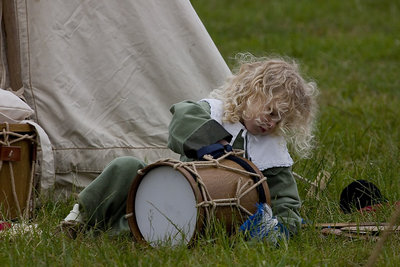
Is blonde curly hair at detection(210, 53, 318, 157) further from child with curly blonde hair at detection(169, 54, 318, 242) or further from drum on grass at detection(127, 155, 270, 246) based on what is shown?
drum on grass at detection(127, 155, 270, 246)

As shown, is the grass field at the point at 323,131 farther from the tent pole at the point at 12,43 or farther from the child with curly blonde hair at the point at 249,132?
the tent pole at the point at 12,43

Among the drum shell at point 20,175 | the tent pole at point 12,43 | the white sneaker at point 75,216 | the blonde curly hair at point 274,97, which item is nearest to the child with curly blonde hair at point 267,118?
the blonde curly hair at point 274,97

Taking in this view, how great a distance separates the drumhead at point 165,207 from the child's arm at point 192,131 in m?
0.18

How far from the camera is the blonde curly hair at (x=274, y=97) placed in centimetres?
330

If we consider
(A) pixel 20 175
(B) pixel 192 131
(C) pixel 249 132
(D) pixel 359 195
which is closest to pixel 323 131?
(D) pixel 359 195

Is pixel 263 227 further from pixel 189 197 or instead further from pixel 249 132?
pixel 249 132

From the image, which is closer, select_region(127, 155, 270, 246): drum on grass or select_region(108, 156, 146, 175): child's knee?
select_region(127, 155, 270, 246): drum on grass

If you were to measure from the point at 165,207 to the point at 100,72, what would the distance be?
1.24 metres

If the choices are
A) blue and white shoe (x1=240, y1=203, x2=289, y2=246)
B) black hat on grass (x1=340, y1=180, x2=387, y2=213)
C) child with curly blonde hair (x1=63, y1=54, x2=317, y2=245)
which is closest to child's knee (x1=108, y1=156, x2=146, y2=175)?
child with curly blonde hair (x1=63, y1=54, x2=317, y2=245)

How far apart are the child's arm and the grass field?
40 cm

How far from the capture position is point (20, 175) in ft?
11.8

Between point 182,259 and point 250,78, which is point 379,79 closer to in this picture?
point 250,78

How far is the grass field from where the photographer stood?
2.84 meters

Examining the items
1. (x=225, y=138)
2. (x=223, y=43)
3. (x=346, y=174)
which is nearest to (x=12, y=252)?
(x=225, y=138)
